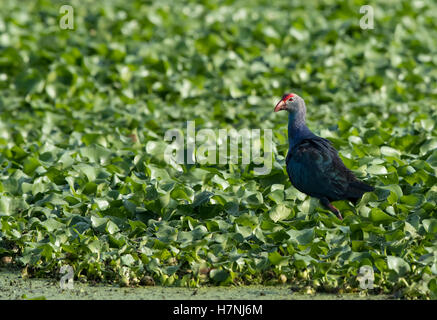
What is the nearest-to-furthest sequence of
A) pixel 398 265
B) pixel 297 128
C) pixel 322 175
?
1. pixel 398 265
2. pixel 322 175
3. pixel 297 128

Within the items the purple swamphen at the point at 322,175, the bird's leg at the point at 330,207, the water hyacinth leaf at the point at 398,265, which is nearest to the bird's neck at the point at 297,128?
the purple swamphen at the point at 322,175

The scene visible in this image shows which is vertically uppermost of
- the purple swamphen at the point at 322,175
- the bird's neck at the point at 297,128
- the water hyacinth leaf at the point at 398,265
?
the bird's neck at the point at 297,128

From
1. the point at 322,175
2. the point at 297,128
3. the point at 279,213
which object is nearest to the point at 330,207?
the point at 322,175

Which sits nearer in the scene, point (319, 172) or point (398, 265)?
point (398, 265)

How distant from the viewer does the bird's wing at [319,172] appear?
5766mm

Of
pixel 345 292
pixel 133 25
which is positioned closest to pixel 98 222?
pixel 345 292

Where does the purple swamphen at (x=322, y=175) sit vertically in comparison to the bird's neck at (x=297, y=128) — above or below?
below

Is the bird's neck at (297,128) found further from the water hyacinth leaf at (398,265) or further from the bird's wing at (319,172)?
the water hyacinth leaf at (398,265)

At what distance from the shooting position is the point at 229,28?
10.8 meters

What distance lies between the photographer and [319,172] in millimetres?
5777

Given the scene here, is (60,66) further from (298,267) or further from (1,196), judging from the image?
(298,267)

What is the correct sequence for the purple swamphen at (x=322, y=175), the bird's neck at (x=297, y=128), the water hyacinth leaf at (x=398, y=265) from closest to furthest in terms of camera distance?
1. the water hyacinth leaf at (x=398, y=265)
2. the purple swamphen at (x=322, y=175)
3. the bird's neck at (x=297, y=128)

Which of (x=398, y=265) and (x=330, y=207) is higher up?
(x=330, y=207)

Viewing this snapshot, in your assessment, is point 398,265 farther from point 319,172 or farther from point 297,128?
point 297,128
